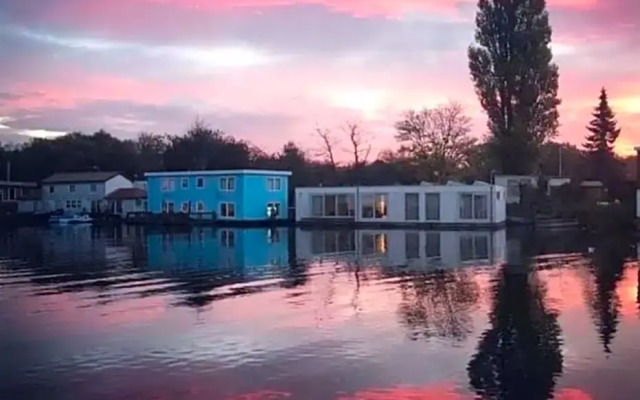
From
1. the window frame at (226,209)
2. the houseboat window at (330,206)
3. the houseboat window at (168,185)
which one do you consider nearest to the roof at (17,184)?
the houseboat window at (168,185)

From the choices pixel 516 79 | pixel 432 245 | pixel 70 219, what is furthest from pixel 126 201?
pixel 432 245

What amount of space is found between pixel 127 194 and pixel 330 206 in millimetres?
22392

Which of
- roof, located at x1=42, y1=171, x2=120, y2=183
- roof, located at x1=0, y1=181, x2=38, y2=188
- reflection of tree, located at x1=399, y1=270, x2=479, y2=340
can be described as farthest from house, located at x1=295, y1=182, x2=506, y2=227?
roof, located at x1=0, y1=181, x2=38, y2=188

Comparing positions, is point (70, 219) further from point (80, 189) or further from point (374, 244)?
point (374, 244)

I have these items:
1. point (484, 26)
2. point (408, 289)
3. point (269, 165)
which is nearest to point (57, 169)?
point (269, 165)

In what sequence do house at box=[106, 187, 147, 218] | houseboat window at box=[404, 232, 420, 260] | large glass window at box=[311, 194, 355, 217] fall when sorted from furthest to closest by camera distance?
1. house at box=[106, 187, 147, 218]
2. large glass window at box=[311, 194, 355, 217]
3. houseboat window at box=[404, 232, 420, 260]

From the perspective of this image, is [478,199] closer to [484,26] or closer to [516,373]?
[484,26]

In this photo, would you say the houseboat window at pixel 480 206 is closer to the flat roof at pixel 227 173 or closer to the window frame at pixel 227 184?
the flat roof at pixel 227 173

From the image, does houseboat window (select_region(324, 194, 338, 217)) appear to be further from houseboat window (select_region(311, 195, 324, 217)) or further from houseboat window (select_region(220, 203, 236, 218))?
houseboat window (select_region(220, 203, 236, 218))

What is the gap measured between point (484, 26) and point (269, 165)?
31.1 metres

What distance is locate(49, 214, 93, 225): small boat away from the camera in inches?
2670

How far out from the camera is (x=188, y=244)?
3778 centimetres

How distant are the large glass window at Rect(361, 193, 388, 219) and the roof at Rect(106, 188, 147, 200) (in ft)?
74.9

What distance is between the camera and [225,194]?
207ft
